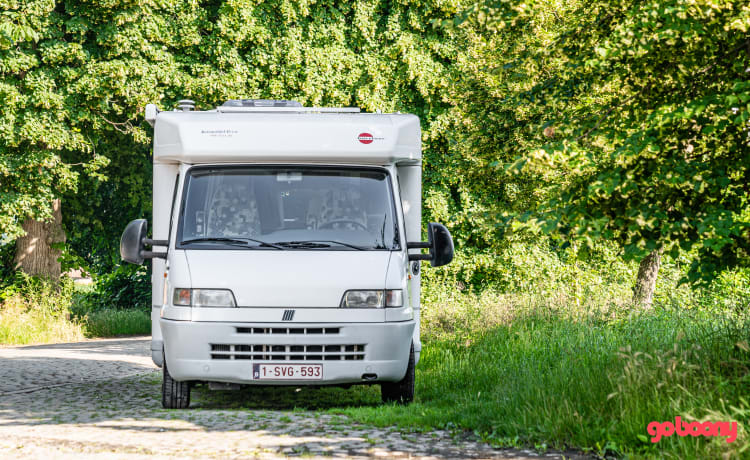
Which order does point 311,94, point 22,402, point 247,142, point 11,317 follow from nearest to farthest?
point 247,142 → point 22,402 → point 11,317 → point 311,94

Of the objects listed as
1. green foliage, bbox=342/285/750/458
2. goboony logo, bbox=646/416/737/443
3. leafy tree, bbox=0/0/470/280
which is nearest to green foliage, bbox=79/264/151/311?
leafy tree, bbox=0/0/470/280

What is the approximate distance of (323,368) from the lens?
7840mm

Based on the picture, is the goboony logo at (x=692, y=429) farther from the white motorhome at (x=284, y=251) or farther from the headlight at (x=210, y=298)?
the headlight at (x=210, y=298)

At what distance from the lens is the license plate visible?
777cm

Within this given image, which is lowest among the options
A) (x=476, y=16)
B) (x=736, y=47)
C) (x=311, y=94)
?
(x=736, y=47)

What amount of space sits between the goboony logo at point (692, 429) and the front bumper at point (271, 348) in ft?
9.24

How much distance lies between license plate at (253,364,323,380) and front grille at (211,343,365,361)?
0.07 m

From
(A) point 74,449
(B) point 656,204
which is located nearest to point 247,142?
(A) point 74,449

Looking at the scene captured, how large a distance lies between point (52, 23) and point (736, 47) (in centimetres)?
1677

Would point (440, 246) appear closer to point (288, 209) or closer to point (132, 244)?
point (288, 209)

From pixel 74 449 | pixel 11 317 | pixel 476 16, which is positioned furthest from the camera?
pixel 11 317

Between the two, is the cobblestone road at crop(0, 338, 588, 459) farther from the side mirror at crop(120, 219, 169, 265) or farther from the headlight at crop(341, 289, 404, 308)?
the side mirror at crop(120, 219, 169, 265)

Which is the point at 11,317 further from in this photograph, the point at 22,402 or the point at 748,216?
the point at 748,216

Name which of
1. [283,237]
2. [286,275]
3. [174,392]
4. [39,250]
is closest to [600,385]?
[286,275]
